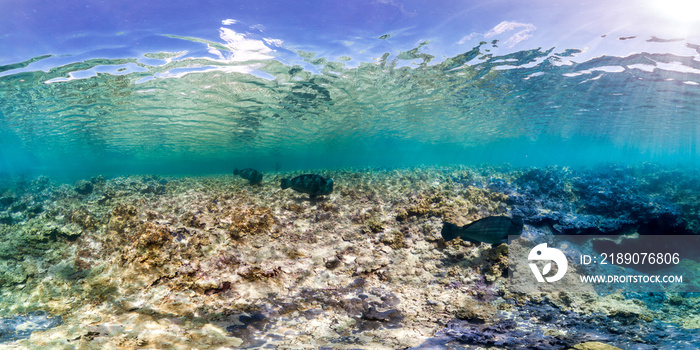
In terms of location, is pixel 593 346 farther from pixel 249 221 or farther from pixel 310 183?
pixel 249 221

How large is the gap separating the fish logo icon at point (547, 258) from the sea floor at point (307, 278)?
458 mm

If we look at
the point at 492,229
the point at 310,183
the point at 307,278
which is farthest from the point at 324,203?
the point at 492,229

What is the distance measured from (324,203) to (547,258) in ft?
16.2

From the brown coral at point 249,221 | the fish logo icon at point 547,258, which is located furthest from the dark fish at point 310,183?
the fish logo icon at point 547,258

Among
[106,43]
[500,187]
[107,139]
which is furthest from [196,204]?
[107,139]

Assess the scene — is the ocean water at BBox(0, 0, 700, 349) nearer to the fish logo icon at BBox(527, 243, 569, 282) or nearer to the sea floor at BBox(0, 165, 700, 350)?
the sea floor at BBox(0, 165, 700, 350)

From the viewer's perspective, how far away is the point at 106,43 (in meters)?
8.21

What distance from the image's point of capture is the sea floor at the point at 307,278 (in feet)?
10.7

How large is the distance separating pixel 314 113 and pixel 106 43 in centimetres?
1221

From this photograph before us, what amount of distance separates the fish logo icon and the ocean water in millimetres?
453

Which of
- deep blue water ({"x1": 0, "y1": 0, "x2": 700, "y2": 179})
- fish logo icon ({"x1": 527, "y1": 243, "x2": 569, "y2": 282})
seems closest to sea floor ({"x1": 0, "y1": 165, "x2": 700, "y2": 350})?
fish logo icon ({"x1": 527, "y1": 243, "x2": 569, "y2": 282})

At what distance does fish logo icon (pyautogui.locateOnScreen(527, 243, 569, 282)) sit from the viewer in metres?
4.66

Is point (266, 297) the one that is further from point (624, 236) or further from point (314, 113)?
point (314, 113)

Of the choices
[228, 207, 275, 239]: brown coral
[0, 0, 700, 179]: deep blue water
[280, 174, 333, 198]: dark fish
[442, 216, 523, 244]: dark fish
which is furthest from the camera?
[0, 0, 700, 179]: deep blue water
